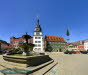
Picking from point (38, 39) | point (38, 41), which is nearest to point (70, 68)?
point (38, 41)

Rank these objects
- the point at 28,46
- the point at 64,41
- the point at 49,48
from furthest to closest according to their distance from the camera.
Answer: the point at 64,41
the point at 49,48
the point at 28,46

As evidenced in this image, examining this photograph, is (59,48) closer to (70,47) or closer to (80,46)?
(70,47)

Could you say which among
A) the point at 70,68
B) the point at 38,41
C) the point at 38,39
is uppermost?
the point at 38,39

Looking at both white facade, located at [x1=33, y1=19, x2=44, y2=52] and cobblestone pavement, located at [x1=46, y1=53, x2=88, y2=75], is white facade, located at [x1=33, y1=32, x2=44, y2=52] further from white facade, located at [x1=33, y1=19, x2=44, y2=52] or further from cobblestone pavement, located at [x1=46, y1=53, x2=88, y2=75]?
cobblestone pavement, located at [x1=46, y1=53, x2=88, y2=75]

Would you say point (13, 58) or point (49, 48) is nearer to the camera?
point (13, 58)

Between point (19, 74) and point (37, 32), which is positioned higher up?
point (37, 32)

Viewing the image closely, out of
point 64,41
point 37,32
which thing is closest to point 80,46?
point 64,41

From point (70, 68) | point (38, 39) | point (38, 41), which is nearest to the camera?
point (70, 68)

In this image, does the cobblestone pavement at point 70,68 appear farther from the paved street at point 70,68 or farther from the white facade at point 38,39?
the white facade at point 38,39

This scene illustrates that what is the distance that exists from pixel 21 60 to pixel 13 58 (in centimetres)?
166

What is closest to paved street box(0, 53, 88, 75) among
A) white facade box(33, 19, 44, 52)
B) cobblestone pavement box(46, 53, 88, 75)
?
cobblestone pavement box(46, 53, 88, 75)

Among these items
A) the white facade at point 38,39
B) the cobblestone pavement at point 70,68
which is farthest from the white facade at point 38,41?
the cobblestone pavement at point 70,68

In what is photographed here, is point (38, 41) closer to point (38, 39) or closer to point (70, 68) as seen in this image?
point (38, 39)

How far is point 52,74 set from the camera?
6715 millimetres
